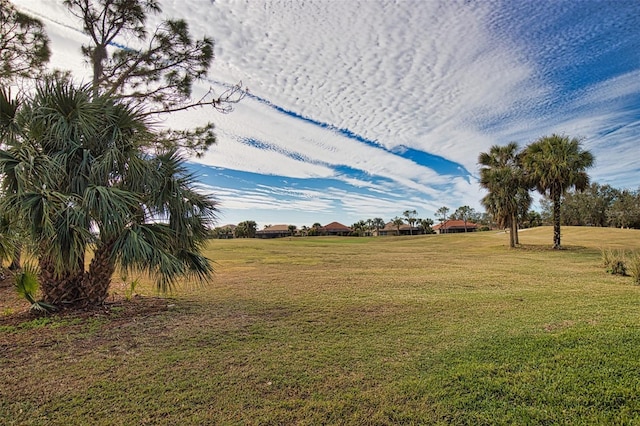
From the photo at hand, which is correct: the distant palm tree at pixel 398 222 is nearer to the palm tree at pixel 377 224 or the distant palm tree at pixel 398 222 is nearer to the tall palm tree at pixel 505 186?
the palm tree at pixel 377 224

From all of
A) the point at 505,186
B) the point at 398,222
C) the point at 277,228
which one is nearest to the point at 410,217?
the point at 398,222

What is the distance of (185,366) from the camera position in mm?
4059

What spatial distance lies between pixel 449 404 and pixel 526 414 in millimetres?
683

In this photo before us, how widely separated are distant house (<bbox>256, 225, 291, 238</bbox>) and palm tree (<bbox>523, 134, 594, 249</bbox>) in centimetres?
6178

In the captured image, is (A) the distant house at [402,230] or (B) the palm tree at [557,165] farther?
(A) the distant house at [402,230]

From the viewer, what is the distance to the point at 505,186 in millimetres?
22969

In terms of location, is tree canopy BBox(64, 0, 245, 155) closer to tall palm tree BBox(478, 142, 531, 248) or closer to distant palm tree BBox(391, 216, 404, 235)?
tall palm tree BBox(478, 142, 531, 248)

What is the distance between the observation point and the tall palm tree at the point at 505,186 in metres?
22.9

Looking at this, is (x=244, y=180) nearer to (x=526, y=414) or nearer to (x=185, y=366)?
(x=185, y=366)

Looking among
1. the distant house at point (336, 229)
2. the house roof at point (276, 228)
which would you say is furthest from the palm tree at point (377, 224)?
the house roof at point (276, 228)

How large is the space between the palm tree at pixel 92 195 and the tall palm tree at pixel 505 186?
22.6 meters

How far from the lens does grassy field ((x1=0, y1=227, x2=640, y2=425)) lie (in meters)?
3.03

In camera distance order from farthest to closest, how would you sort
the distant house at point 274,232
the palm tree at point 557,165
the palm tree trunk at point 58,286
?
the distant house at point 274,232
the palm tree at point 557,165
the palm tree trunk at point 58,286

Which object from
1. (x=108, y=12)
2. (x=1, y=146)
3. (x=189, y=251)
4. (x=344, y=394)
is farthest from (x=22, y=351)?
(x=108, y=12)
